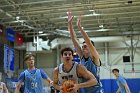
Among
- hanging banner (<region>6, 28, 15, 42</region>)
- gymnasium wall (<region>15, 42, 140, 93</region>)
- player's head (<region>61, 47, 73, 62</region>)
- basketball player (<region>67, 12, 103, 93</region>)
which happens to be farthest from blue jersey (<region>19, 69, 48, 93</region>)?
gymnasium wall (<region>15, 42, 140, 93</region>)

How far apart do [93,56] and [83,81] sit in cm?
63

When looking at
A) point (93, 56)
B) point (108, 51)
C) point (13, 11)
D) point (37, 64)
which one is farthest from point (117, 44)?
point (93, 56)

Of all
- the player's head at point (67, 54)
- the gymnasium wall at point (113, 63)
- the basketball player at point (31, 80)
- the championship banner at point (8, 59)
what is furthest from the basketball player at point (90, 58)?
the gymnasium wall at point (113, 63)

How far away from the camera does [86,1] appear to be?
14234mm

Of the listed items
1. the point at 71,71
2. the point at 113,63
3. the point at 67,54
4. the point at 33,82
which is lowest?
the point at 113,63

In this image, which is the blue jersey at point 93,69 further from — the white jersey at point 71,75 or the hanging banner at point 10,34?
the hanging banner at point 10,34

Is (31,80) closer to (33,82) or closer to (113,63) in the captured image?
(33,82)

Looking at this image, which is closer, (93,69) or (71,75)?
(71,75)

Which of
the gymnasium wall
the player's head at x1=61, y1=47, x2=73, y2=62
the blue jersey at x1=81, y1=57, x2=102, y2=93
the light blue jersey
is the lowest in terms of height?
the gymnasium wall

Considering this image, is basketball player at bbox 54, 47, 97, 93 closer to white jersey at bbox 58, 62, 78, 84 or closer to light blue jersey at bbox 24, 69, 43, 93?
white jersey at bbox 58, 62, 78, 84

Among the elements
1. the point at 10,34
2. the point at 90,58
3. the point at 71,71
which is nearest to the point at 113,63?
the point at 10,34

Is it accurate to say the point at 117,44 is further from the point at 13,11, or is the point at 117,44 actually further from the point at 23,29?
the point at 13,11

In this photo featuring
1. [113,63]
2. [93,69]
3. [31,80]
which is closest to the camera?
[93,69]

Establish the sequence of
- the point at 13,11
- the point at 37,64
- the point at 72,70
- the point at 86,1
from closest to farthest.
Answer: the point at 72,70, the point at 86,1, the point at 13,11, the point at 37,64
